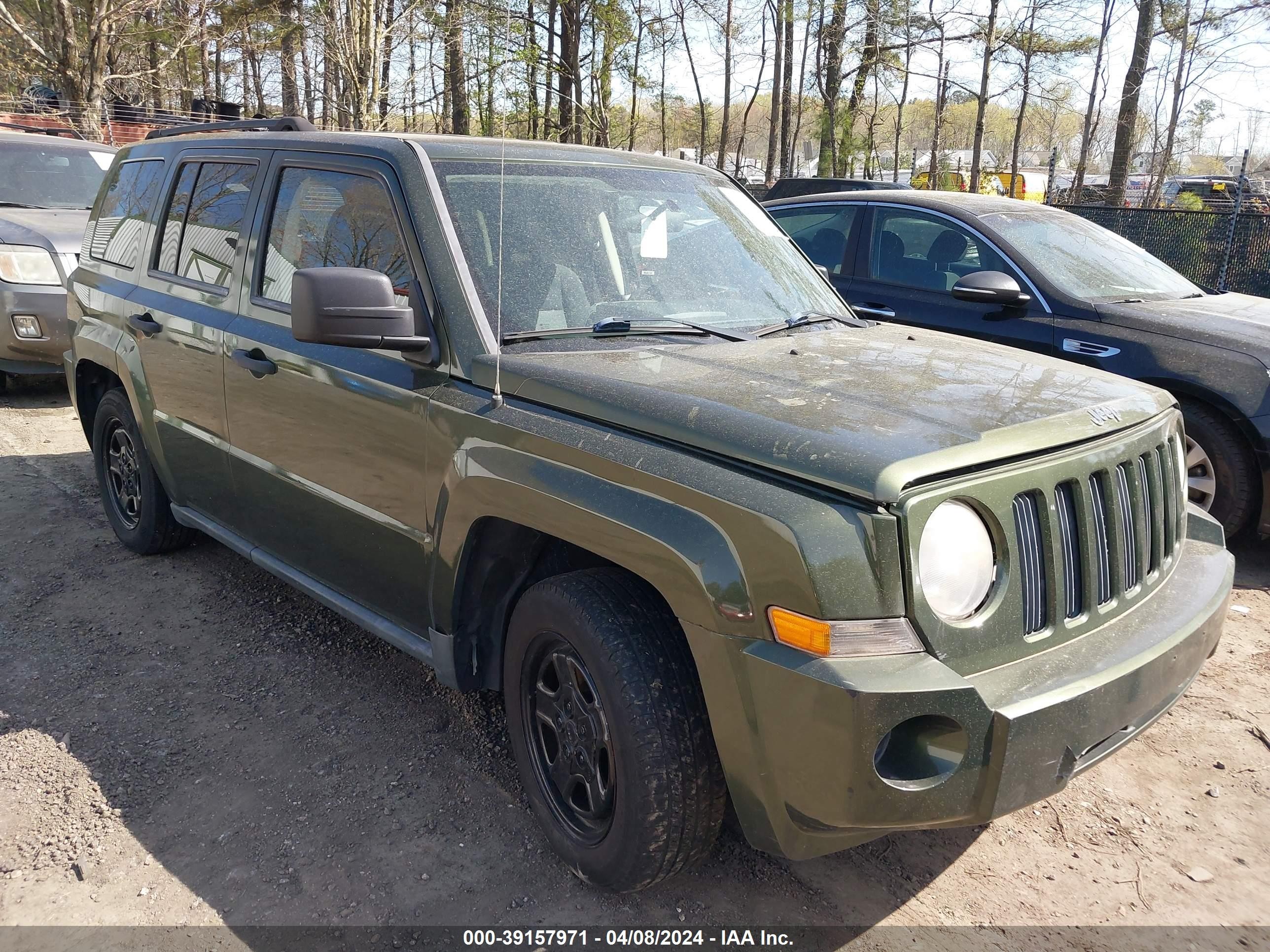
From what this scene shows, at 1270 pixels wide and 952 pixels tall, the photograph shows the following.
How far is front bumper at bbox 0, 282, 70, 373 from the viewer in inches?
297

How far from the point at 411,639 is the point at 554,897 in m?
0.91

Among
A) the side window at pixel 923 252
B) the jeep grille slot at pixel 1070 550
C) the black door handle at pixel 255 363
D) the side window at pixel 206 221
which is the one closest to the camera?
the jeep grille slot at pixel 1070 550

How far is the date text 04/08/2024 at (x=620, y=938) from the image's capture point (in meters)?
2.51

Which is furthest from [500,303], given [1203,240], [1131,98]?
[1131,98]

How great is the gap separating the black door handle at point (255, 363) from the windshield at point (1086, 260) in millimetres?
4283

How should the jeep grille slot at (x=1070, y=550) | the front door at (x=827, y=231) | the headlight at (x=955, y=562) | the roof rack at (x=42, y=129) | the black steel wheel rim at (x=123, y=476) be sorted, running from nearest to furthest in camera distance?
1. the headlight at (x=955, y=562)
2. the jeep grille slot at (x=1070, y=550)
3. the black steel wheel rim at (x=123, y=476)
4. the front door at (x=827, y=231)
5. the roof rack at (x=42, y=129)

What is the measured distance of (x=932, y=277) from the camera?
620 centimetres

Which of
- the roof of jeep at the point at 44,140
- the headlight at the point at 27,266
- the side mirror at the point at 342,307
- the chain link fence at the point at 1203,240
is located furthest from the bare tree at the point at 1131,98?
the side mirror at the point at 342,307

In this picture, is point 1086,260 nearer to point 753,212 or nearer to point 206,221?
point 753,212

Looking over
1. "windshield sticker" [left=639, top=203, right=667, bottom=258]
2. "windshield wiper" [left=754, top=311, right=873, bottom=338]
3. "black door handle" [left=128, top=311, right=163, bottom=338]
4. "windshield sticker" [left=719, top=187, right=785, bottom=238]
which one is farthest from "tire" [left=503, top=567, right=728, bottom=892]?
"black door handle" [left=128, top=311, right=163, bottom=338]

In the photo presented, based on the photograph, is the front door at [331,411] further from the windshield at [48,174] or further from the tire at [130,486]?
the windshield at [48,174]

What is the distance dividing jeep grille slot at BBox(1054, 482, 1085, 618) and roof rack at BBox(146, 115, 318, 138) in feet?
9.93

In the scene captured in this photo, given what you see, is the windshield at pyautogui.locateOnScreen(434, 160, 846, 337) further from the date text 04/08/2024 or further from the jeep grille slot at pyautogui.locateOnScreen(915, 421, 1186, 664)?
the date text 04/08/2024

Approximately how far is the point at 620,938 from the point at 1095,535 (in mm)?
1525
